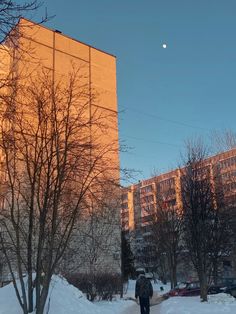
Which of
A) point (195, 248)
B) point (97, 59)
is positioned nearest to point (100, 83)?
point (97, 59)

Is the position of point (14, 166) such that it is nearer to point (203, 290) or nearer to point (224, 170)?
point (203, 290)

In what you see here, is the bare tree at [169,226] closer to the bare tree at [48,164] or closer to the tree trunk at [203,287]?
the tree trunk at [203,287]

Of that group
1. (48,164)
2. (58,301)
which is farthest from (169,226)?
(48,164)

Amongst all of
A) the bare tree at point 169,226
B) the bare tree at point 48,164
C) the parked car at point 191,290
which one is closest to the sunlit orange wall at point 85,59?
the bare tree at point 169,226

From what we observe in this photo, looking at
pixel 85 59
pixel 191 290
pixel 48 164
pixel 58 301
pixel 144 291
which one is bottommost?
pixel 191 290

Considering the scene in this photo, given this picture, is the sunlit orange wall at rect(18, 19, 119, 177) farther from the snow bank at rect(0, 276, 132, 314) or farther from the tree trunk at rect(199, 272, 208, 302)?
the snow bank at rect(0, 276, 132, 314)

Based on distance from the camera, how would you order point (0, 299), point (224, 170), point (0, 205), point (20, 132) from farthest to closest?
point (224, 170) → point (0, 299) → point (0, 205) → point (20, 132)

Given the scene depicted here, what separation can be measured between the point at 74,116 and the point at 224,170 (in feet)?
Result: 101

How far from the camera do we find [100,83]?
5031 centimetres

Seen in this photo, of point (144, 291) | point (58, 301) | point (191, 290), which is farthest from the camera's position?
point (191, 290)

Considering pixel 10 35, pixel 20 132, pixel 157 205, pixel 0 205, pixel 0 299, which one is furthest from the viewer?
pixel 157 205

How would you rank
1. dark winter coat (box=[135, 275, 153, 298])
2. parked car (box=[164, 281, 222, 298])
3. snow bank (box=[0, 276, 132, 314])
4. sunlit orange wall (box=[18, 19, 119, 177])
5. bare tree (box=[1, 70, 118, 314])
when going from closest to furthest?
1. bare tree (box=[1, 70, 118, 314])
2. snow bank (box=[0, 276, 132, 314])
3. dark winter coat (box=[135, 275, 153, 298])
4. parked car (box=[164, 281, 222, 298])
5. sunlit orange wall (box=[18, 19, 119, 177])

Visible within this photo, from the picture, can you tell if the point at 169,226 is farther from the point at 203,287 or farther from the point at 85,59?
the point at 203,287

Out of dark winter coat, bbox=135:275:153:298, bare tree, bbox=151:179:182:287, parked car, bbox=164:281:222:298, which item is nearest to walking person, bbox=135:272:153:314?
dark winter coat, bbox=135:275:153:298
